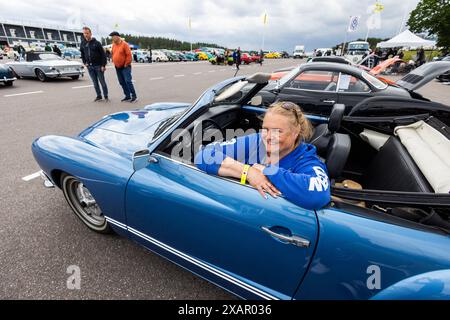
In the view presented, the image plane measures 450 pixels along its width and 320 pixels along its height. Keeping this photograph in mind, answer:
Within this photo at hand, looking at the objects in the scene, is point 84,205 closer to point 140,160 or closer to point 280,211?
point 140,160

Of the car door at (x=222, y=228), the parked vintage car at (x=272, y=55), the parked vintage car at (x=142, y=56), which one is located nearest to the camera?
the car door at (x=222, y=228)

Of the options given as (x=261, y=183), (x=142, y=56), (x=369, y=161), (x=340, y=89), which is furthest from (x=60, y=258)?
(x=142, y=56)

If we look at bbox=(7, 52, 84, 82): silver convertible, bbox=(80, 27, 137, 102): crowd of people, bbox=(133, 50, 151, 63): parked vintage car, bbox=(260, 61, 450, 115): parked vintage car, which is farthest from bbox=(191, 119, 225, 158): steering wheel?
bbox=(133, 50, 151, 63): parked vintage car

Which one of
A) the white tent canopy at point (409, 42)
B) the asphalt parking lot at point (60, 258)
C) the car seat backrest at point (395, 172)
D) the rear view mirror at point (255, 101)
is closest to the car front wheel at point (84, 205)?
the asphalt parking lot at point (60, 258)

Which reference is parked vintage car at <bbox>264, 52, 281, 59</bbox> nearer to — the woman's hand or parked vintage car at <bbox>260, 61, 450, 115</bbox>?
parked vintage car at <bbox>260, 61, 450, 115</bbox>

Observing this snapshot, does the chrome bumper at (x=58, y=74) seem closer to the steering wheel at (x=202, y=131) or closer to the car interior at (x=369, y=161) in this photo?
the car interior at (x=369, y=161)

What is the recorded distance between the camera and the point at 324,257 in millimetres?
1098

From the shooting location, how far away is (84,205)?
7.18 ft

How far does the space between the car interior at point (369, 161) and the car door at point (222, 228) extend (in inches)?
7.8

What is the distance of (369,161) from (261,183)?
153 cm

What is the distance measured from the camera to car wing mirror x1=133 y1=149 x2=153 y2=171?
1.53 metres

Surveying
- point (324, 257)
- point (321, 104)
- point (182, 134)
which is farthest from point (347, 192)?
point (321, 104)

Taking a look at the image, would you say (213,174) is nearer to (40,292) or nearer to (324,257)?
(324,257)

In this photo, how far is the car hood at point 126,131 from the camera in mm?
1944
